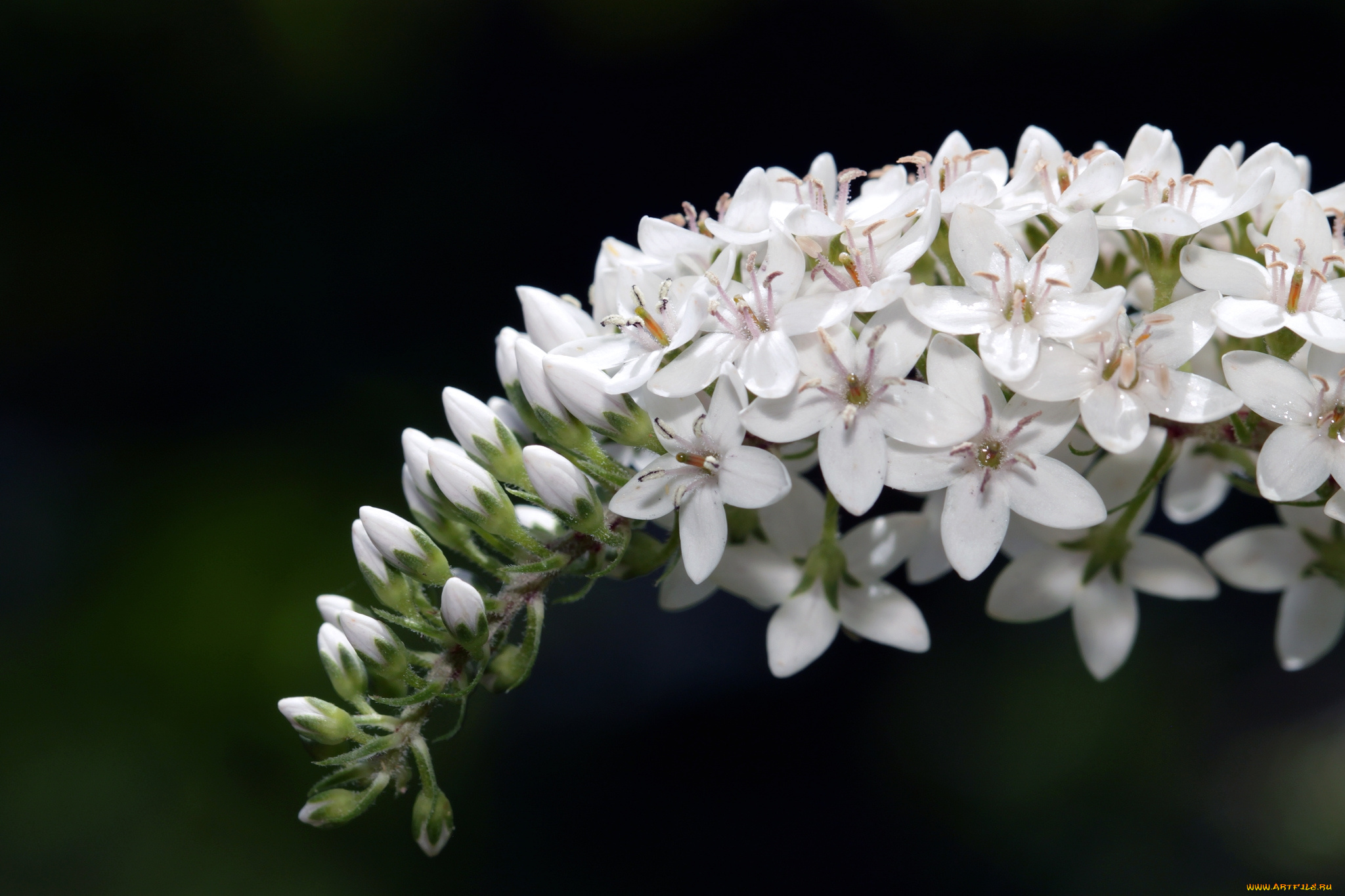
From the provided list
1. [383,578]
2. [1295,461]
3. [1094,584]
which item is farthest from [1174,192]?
[383,578]

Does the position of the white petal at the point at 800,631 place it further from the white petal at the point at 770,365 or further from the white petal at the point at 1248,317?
the white petal at the point at 1248,317

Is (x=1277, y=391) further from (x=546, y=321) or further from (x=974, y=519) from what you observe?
(x=546, y=321)

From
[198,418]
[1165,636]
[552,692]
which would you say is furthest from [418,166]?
[1165,636]

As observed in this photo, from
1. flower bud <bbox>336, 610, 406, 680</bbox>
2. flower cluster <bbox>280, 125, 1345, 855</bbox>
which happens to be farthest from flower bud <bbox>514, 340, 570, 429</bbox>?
flower bud <bbox>336, 610, 406, 680</bbox>

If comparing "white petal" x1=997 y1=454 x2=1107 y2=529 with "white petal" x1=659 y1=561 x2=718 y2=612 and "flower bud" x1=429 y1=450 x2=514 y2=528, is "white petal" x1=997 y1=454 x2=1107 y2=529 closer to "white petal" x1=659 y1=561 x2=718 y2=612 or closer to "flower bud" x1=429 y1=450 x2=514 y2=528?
"white petal" x1=659 y1=561 x2=718 y2=612

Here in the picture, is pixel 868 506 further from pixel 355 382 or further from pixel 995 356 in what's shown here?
pixel 355 382

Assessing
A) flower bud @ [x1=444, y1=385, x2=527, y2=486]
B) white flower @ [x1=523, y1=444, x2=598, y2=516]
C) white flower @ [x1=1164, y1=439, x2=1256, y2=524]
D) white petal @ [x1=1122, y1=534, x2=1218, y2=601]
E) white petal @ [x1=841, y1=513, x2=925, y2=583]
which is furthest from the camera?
white flower @ [x1=1164, y1=439, x2=1256, y2=524]
